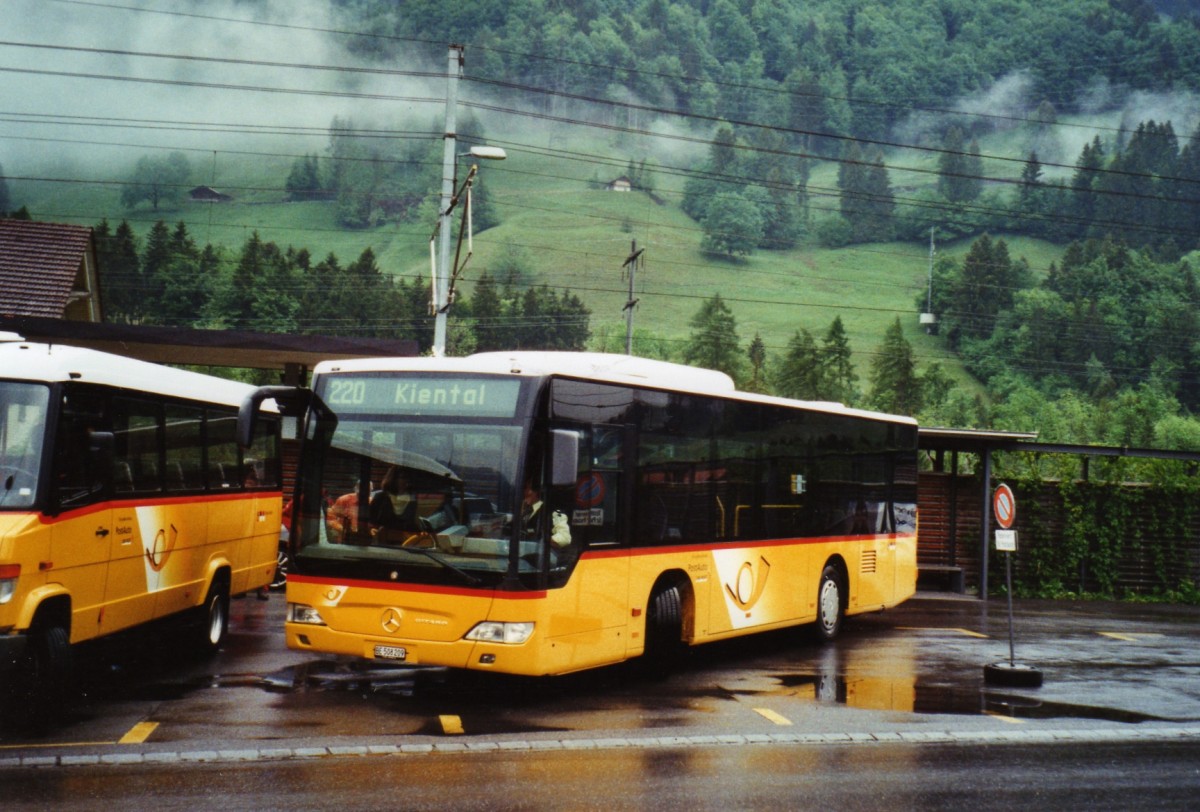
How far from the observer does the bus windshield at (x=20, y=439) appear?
10.4 m

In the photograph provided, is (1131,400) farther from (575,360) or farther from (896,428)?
(575,360)

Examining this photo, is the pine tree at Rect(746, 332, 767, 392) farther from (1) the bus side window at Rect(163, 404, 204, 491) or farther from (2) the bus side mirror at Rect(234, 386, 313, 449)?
(2) the bus side mirror at Rect(234, 386, 313, 449)

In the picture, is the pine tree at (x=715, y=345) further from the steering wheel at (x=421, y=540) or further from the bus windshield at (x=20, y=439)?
the bus windshield at (x=20, y=439)

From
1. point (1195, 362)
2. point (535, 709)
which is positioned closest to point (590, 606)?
point (535, 709)

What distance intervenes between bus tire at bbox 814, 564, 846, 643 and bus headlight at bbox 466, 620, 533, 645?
6.71m

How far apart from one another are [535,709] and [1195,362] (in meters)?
134

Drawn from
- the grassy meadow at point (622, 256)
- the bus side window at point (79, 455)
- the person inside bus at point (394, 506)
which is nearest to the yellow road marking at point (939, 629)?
the person inside bus at point (394, 506)

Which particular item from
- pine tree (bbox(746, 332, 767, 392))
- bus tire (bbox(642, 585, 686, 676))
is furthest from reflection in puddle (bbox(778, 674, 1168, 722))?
pine tree (bbox(746, 332, 767, 392))

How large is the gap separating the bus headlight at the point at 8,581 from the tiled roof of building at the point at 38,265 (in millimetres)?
19170

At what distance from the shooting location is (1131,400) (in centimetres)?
11906

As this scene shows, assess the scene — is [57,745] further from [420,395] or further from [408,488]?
[420,395]

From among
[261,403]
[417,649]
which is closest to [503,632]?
[417,649]

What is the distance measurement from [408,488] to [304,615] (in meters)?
1.56

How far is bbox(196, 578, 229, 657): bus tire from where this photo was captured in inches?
565
